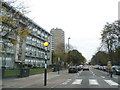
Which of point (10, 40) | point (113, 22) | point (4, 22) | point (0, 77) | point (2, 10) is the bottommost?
point (0, 77)

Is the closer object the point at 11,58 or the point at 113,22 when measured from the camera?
the point at 113,22

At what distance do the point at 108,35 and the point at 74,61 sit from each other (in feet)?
158

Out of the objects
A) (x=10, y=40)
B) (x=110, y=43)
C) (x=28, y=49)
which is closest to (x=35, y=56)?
(x=28, y=49)

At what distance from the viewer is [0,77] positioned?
18.4 meters

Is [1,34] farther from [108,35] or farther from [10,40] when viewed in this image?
[108,35]

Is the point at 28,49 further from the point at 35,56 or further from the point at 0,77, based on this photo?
the point at 0,77

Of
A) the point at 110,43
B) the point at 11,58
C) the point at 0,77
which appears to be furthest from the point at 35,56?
the point at 0,77

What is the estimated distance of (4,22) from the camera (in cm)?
1236

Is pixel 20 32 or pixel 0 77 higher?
pixel 20 32

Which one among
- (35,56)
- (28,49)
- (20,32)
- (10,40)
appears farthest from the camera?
(35,56)

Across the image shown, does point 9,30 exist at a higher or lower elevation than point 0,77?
higher

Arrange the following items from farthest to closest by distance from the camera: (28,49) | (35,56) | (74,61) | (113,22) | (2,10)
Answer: (74,61), (35,56), (28,49), (113,22), (2,10)

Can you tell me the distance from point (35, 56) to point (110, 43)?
3684 centimetres

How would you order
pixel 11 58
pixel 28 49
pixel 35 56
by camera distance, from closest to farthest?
1. pixel 11 58
2. pixel 28 49
3. pixel 35 56
